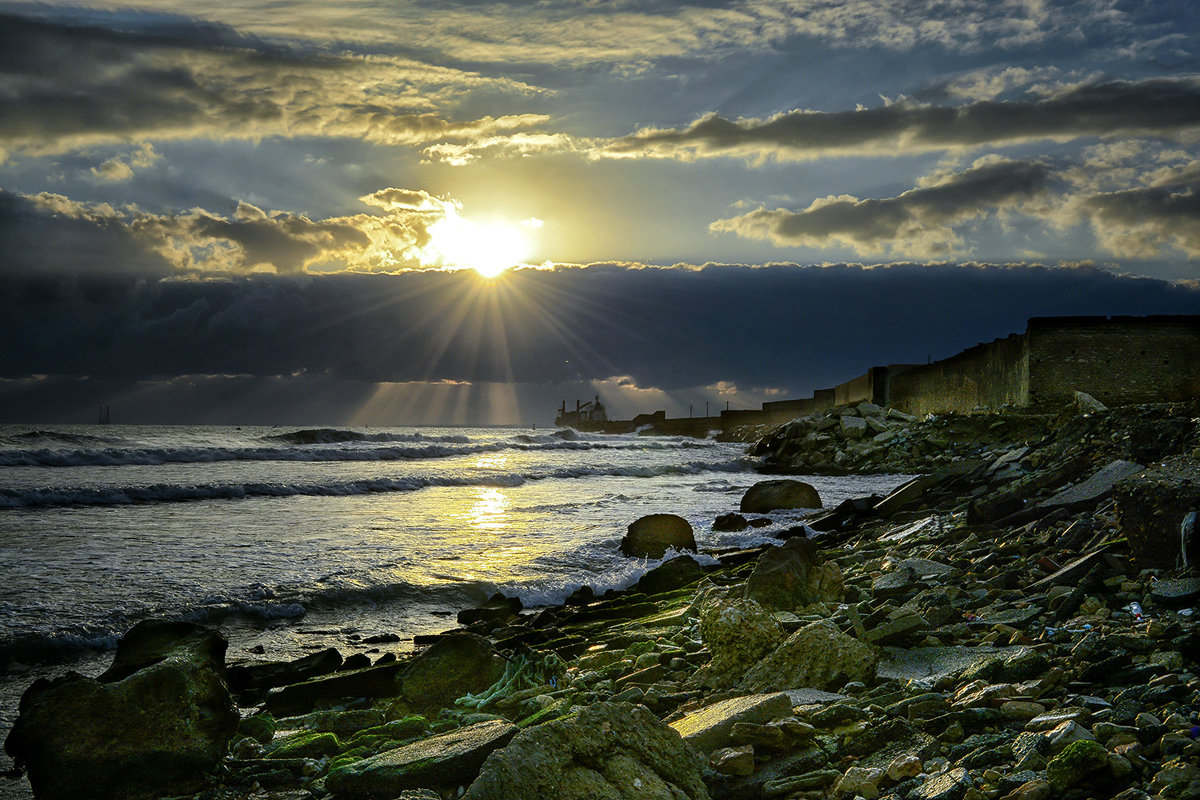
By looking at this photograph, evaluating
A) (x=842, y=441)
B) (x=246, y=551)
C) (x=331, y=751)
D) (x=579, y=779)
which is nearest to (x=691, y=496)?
(x=246, y=551)

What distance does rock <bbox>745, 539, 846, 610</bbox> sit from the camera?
19.9ft

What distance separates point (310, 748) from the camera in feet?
13.9

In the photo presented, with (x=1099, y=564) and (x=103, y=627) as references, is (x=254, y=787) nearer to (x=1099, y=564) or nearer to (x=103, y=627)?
(x=103, y=627)

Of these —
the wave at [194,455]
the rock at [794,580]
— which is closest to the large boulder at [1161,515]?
the rock at [794,580]

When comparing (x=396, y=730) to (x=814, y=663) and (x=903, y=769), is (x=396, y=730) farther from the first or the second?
(x=903, y=769)

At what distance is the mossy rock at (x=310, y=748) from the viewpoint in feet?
13.8

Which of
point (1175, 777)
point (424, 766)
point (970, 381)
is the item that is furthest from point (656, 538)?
point (970, 381)

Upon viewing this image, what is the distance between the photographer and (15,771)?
13.7ft

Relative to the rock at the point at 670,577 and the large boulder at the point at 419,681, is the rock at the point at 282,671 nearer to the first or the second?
the large boulder at the point at 419,681

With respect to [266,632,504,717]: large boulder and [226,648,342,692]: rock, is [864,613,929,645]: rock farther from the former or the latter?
[226,648,342,692]: rock

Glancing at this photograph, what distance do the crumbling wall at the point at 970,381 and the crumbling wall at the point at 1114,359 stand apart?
73 centimetres

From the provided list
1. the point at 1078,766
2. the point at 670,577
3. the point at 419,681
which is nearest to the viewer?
the point at 1078,766

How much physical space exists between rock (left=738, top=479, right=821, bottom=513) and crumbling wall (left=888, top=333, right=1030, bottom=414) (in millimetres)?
15949

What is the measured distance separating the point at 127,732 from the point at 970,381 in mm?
34865
